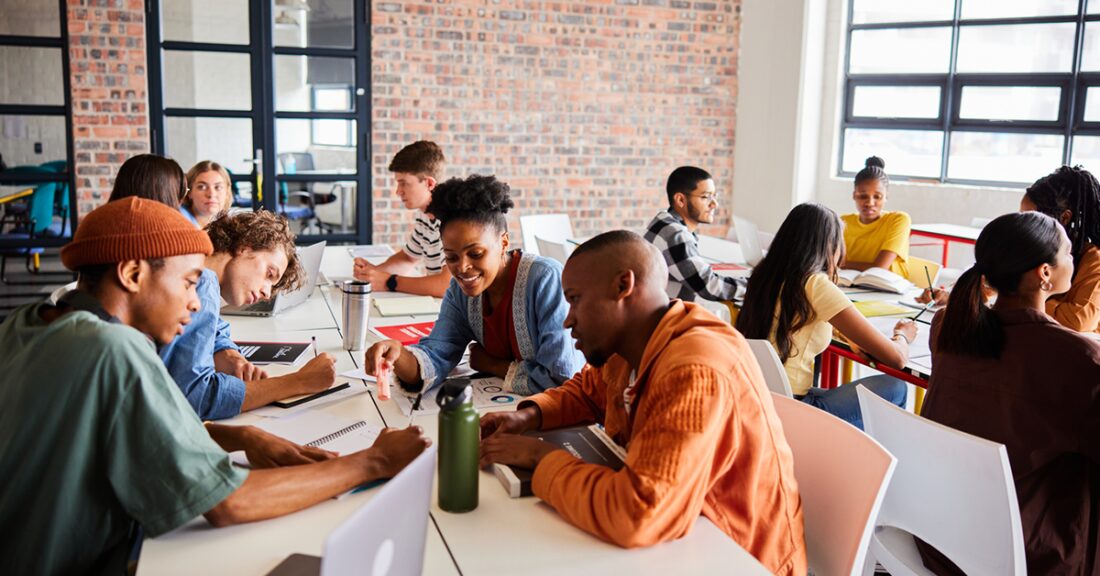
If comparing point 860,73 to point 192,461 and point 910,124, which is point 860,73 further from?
point 192,461

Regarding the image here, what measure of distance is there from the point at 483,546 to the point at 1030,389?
4.34ft

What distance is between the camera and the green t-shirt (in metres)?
1.20

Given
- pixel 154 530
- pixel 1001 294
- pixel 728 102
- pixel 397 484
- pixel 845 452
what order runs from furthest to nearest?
pixel 728 102 < pixel 1001 294 < pixel 845 452 < pixel 154 530 < pixel 397 484

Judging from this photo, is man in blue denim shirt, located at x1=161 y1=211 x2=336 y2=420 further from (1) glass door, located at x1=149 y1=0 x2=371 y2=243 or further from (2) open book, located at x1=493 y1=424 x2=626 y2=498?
(1) glass door, located at x1=149 y1=0 x2=371 y2=243

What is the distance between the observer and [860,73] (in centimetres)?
695

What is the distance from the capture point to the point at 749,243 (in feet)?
15.8

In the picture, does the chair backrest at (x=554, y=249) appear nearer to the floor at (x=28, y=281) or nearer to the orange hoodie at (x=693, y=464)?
the orange hoodie at (x=693, y=464)

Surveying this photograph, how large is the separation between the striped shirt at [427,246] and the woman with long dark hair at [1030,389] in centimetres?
234

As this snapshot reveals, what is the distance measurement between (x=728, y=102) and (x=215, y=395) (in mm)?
6131

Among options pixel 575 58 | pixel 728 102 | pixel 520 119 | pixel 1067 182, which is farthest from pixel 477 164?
pixel 1067 182

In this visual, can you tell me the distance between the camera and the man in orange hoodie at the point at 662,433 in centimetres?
134

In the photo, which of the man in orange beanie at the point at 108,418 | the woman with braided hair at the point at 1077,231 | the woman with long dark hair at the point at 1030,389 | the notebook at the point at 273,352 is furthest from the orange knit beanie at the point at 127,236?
the woman with braided hair at the point at 1077,231

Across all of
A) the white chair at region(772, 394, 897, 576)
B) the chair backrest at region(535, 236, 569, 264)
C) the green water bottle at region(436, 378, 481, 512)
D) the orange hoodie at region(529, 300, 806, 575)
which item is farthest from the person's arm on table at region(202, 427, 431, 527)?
the chair backrest at region(535, 236, 569, 264)

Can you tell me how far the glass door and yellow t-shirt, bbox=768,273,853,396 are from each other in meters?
4.36
